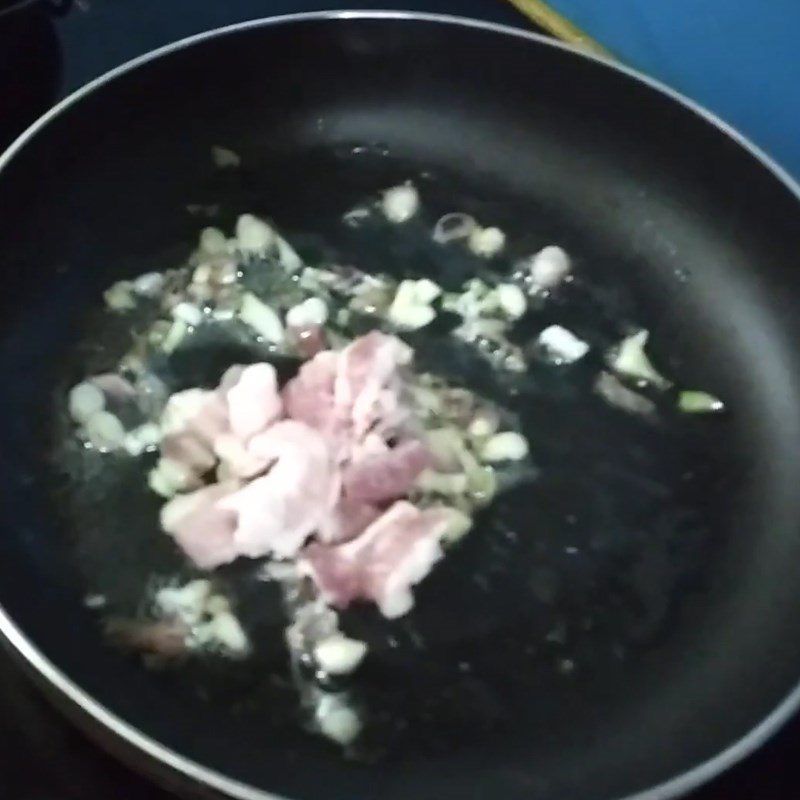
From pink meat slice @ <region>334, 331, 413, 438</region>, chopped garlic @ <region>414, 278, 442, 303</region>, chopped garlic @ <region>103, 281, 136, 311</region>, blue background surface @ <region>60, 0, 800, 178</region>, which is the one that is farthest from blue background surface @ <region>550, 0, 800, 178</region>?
chopped garlic @ <region>103, 281, 136, 311</region>

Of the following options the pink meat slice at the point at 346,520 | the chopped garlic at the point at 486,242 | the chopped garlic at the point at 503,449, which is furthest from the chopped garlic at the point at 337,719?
the chopped garlic at the point at 486,242

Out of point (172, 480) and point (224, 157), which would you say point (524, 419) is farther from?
point (224, 157)

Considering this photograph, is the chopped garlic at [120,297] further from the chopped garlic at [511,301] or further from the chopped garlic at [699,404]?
the chopped garlic at [699,404]

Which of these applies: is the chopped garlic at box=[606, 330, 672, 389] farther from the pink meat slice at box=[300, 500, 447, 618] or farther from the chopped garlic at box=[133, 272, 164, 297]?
the chopped garlic at box=[133, 272, 164, 297]

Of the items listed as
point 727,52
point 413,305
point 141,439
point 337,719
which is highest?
point 727,52

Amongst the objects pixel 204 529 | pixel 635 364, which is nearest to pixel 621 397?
pixel 635 364

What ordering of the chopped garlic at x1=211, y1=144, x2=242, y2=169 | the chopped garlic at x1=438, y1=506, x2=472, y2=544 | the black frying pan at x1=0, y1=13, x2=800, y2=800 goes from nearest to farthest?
1. the black frying pan at x1=0, y1=13, x2=800, y2=800
2. the chopped garlic at x1=438, y1=506, x2=472, y2=544
3. the chopped garlic at x1=211, y1=144, x2=242, y2=169
